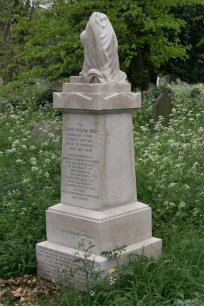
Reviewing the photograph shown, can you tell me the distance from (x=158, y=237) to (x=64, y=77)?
59.1 ft

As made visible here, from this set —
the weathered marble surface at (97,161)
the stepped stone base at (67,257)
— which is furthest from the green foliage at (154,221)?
the weathered marble surface at (97,161)

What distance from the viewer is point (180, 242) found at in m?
5.76

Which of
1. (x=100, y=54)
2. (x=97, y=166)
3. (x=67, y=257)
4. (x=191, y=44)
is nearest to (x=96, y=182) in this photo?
(x=97, y=166)

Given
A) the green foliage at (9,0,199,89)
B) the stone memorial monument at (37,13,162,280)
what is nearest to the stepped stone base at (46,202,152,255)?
the stone memorial monument at (37,13,162,280)

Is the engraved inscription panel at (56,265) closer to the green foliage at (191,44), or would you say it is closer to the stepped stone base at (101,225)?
the stepped stone base at (101,225)

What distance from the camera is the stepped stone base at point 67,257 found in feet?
17.3

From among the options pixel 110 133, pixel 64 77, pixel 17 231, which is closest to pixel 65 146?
pixel 110 133

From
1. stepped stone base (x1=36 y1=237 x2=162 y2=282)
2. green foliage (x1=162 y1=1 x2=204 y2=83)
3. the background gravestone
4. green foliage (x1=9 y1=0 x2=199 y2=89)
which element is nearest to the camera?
stepped stone base (x1=36 y1=237 x2=162 y2=282)

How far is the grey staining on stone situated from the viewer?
541 centimetres

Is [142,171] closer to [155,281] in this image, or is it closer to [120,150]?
[120,150]

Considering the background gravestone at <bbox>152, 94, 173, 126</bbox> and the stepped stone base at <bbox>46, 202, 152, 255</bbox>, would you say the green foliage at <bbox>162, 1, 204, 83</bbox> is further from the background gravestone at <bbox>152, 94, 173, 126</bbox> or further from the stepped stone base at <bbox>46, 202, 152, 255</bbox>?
the stepped stone base at <bbox>46, 202, 152, 255</bbox>

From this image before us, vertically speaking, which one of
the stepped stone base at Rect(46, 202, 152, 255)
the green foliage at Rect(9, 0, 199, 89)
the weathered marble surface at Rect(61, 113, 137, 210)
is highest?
the green foliage at Rect(9, 0, 199, 89)

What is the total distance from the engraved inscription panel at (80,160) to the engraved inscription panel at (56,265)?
572 millimetres

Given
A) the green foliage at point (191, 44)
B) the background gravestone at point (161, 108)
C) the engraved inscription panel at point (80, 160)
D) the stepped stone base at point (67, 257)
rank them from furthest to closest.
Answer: the green foliage at point (191, 44)
the background gravestone at point (161, 108)
the engraved inscription panel at point (80, 160)
the stepped stone base at point (67, 257)
